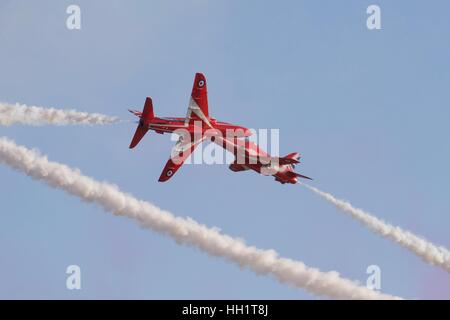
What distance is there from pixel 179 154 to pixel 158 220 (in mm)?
5296

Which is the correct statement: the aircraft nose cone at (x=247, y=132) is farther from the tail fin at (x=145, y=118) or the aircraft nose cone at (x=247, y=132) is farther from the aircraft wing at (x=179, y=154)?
the tail fin at (x=145, y=118)

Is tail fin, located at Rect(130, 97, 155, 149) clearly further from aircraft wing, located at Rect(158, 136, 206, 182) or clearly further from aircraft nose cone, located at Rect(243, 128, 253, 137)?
aircraft nose cone, located at Rect(243, 128, 253, 137)

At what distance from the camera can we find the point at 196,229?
301 feet

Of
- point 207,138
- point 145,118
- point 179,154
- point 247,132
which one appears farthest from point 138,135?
point 247,132

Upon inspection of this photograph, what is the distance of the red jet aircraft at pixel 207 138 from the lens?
303 ft

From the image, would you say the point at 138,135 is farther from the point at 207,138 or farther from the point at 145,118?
the point at 207,138

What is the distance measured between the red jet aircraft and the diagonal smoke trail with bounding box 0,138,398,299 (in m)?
3.24

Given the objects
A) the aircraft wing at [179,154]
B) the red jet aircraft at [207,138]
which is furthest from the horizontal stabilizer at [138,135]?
the aircraft wing at [179,154]

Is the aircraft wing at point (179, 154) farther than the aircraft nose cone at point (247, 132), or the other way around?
the aircraft nose cone at point (247, 132)
